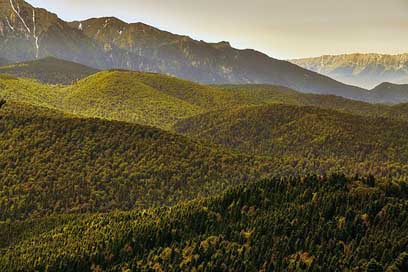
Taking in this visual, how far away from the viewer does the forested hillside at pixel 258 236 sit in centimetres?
10006

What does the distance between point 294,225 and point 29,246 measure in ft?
297

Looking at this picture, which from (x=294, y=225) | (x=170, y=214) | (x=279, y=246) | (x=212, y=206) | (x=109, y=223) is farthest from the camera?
(x=109, y=223)

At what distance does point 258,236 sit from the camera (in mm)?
119062

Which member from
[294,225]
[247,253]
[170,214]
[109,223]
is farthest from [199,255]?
[109,223]

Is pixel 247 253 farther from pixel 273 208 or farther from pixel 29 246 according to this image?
pixel 29 246

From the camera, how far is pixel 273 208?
133 m

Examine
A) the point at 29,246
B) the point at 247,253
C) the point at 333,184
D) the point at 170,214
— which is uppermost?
the point at 333,184

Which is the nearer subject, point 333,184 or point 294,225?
point 294,225

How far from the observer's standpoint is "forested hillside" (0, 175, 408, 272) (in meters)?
100

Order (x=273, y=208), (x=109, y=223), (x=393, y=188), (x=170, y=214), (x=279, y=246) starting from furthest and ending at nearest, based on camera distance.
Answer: (x=109, y=223) < (x=170, y=214) < (x=273, y=208) < (x=393, y=188) < (x=279, y=246)

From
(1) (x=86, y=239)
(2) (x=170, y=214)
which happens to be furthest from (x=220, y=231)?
(1) (x=86, y=239)

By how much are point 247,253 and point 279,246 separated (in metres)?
7.08

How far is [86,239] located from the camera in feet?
519

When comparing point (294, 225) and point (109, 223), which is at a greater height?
point (294, 225)
